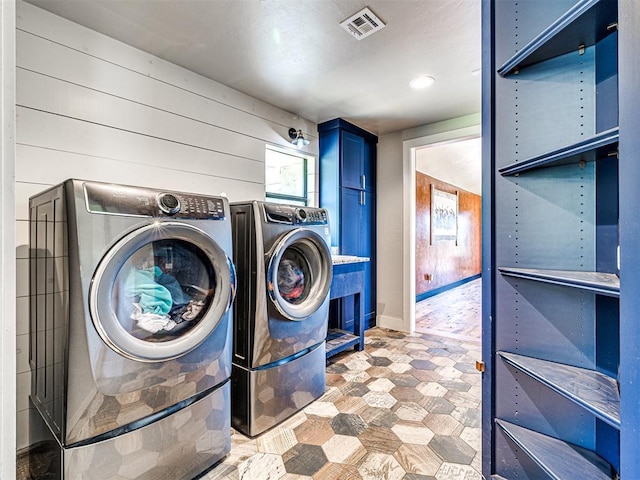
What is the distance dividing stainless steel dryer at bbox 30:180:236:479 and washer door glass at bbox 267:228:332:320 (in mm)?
387

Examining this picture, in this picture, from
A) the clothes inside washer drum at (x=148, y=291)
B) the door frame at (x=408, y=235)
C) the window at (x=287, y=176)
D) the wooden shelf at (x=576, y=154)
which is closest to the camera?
the wooden shelf at (x=576, y=154)

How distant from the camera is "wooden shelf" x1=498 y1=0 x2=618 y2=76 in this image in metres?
0.88

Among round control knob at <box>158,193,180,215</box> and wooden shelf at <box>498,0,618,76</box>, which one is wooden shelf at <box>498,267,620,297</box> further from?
round control knob at <box>158,193,180,215</box>

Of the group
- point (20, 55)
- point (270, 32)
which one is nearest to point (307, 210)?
point (270, 32)

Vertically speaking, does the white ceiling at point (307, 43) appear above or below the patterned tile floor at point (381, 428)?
above

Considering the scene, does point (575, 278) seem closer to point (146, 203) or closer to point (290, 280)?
point (290, 280)

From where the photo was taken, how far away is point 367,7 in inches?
62.3

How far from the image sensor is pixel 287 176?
308cm

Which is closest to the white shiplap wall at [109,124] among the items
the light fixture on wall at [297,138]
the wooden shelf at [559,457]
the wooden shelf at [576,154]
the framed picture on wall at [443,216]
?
the light fixture on wall at [297,138]

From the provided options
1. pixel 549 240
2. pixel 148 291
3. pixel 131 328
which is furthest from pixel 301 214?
pixel 549 240

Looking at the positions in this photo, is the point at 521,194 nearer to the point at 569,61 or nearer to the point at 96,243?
the point at 569,61

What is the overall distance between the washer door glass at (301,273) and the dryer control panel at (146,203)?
17.5 inches

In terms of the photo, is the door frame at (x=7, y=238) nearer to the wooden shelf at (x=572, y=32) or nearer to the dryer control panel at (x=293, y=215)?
the dryer control panel at (x=293, y=215)

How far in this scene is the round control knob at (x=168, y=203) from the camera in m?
1.23
